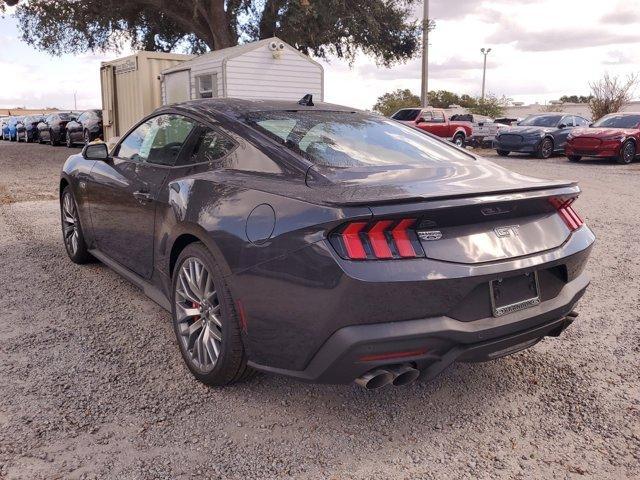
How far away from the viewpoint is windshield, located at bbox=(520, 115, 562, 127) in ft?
65.7

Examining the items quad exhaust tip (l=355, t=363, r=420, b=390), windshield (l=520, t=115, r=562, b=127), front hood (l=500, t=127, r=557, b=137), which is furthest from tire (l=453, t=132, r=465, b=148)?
quad exhaust tip (l=355, t=363, r=420, b=390)

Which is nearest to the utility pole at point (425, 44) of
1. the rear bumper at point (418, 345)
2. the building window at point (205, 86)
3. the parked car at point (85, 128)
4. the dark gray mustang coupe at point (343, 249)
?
the building window at point (205, 86)

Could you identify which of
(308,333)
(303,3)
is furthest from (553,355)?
(303,3)

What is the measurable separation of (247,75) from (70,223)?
1083 cm

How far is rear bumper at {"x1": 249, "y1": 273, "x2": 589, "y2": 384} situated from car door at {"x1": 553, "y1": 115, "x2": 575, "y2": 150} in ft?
59.3

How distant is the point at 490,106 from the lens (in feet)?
133

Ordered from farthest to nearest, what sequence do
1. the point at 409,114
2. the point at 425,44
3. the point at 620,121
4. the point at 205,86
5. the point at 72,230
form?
the point at 425,44 → the point at 409,114 → the point at 620,121 → the point at 205,86 → the point at 72,230

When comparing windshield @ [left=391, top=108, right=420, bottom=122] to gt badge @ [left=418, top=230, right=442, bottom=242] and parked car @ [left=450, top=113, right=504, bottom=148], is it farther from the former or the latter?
gt badge @ [left=418, top=230, right=442, bottom=242]

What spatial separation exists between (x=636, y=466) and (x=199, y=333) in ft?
7.10

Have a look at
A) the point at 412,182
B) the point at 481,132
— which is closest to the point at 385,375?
the point at 412,182

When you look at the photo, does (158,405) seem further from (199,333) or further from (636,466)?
(636,466)

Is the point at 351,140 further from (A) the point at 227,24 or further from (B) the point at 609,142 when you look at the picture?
(A) the point at 227,24

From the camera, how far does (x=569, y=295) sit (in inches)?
118

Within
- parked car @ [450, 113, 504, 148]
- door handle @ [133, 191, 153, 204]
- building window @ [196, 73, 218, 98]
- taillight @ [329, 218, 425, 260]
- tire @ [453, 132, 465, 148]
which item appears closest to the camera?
taillight @ [329, 218, 425, 260]
